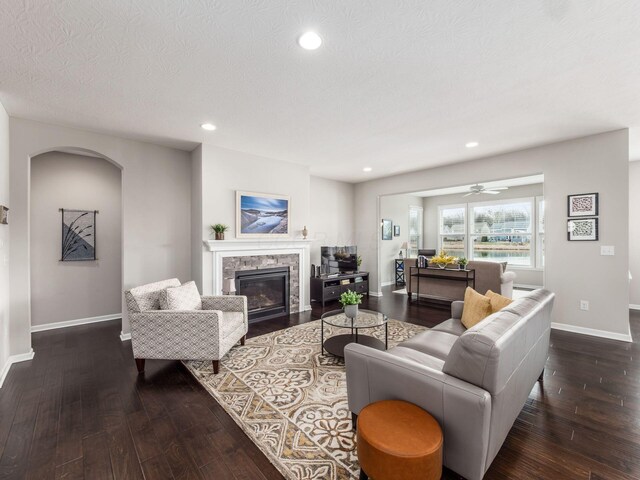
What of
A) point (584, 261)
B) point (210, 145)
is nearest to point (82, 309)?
point (210, 145)

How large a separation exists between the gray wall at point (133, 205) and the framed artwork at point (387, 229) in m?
4.87

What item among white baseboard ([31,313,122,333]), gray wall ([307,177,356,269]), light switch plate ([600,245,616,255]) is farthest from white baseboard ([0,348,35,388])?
light switch plate ([600,245,616,255])

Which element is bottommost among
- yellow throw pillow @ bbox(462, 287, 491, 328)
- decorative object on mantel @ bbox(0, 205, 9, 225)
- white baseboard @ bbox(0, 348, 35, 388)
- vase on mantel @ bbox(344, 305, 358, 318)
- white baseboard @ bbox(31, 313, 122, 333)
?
white baseboard @ bbox(0, 348, 35, 388)

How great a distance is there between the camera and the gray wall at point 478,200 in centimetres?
739

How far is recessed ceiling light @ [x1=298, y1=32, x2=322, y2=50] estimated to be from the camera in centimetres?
194

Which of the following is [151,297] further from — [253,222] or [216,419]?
[253,222]

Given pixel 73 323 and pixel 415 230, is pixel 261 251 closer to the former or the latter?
pixel 73 323

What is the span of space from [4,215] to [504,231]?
9731 mm

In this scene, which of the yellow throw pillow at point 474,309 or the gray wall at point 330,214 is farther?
the gray wall at point 330,214

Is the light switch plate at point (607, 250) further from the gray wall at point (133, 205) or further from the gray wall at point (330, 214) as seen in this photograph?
the gray wall at point (133, 205)

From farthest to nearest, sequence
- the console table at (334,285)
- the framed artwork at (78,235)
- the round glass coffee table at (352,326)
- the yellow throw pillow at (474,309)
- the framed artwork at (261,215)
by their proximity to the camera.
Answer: the console table at (334,285)
the framed artwork at (261,215)
the framed artwork at (78,235)
the round glass coffee table at (352,326)
the yellow throw pillow at (474,309)

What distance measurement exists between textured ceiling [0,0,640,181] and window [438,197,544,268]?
4279 millimetres

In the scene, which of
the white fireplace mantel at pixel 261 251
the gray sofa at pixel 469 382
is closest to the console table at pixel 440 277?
the white fireplace mantel at pixel 261 251

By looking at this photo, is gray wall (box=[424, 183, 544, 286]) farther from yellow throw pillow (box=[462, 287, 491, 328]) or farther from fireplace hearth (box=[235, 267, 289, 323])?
fireplace hearth (box=[235, 267, 289, 323])
